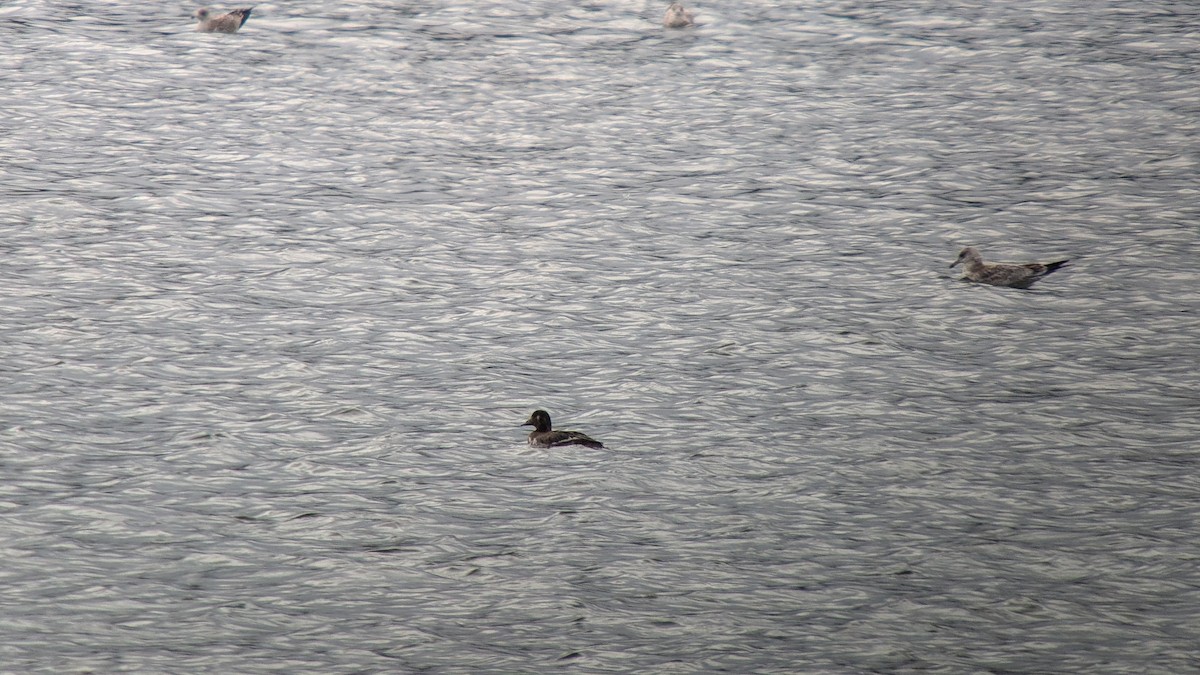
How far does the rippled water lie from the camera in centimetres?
1325

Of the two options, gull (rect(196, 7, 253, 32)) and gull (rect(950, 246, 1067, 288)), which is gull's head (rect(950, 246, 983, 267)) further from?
gull (rect(196, 7, 253, 32))

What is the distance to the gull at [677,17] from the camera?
32469mm

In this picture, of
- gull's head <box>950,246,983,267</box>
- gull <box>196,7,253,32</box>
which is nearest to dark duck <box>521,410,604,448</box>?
gull's head <box>950,246,983,267</box>

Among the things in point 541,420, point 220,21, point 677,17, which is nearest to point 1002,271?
point 541,420

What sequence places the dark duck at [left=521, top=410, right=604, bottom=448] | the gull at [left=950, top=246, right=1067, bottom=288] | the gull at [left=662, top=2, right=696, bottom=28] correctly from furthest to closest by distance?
1. the gull at [left=662, top=2, right=696, bottom=28]
2. the gull at [left=950, top=246, right=1067, bottom=288]
3. the dark duck at [left=521, top=410, right=604, bottom=448]

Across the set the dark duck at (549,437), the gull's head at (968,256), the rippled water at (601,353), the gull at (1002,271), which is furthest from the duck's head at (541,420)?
the gull's head at (968,256)

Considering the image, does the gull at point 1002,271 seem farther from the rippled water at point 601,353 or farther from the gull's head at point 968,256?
the rippled water at point 601,353

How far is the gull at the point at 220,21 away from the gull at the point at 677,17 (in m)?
8.73

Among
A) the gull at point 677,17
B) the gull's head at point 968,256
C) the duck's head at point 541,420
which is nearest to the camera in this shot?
the duck's head at point 541,420

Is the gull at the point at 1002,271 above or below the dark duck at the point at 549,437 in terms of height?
above

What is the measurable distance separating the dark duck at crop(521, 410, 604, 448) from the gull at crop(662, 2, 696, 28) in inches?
700

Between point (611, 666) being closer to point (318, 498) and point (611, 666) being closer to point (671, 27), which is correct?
point (318, 498)

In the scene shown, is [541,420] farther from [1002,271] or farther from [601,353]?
[1002,271]

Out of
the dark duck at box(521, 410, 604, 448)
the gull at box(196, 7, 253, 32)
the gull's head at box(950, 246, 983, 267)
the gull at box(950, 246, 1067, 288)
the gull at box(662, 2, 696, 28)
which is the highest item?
the gull at box(196, 7, 253, 32)
